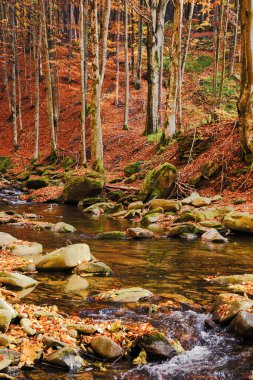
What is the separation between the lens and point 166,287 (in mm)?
6426

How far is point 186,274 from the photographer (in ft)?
23.5

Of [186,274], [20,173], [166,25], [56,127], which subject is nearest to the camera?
[186,274]

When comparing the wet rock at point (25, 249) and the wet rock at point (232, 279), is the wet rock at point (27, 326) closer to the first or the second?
the wet rock at point (232, 279)

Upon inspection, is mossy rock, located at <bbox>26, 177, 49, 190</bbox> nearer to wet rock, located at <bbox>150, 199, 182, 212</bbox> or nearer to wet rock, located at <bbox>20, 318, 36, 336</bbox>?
wet rock, located at <bbox>150, 199, 182, 212</bbox>

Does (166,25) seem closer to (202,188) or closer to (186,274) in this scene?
(202,188)

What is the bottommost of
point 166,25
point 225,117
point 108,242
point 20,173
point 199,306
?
point 20,173

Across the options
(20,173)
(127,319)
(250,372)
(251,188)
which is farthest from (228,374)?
(20,173)

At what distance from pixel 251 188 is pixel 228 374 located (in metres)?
9.76

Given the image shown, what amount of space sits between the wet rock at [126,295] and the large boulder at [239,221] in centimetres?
512

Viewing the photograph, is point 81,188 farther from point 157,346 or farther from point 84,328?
point 157,346

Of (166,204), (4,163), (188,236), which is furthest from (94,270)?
(4,163)

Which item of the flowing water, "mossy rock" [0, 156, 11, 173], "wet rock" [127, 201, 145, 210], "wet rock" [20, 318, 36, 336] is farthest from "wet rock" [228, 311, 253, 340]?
"mossy rock" [0, 156, 11, 173]

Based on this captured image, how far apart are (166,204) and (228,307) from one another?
765 cm

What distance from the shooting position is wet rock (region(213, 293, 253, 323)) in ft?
16.8
